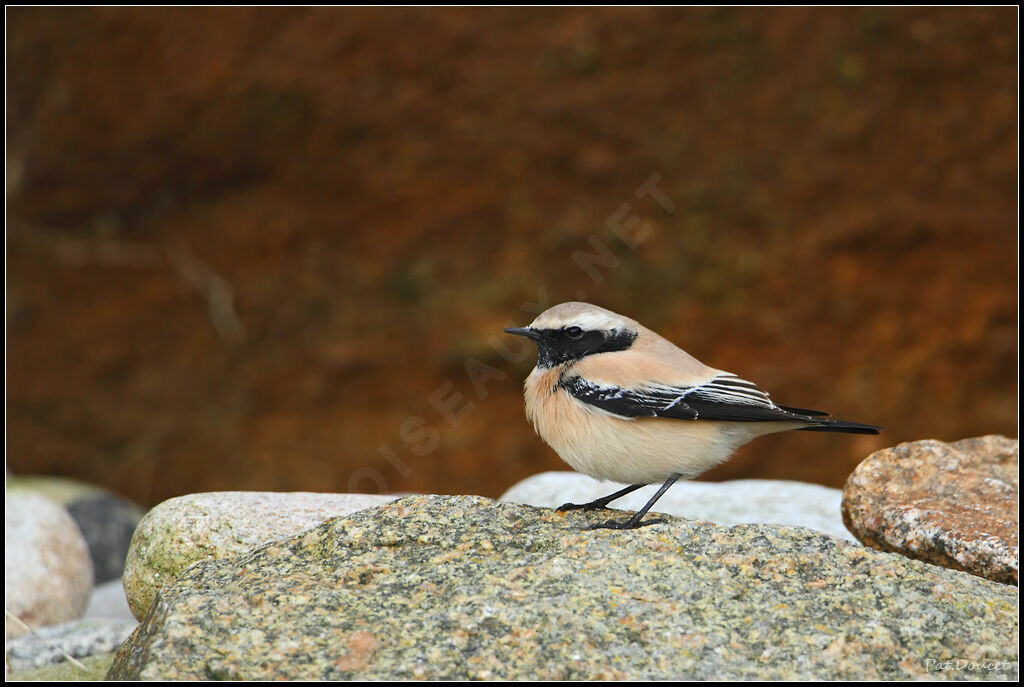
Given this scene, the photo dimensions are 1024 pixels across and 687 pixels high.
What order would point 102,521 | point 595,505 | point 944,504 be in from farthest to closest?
point 102,521
point 944,504
point 595,505

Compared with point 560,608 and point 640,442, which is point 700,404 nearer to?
point 640,442

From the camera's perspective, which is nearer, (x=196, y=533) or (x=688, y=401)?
(x=688, y=401)

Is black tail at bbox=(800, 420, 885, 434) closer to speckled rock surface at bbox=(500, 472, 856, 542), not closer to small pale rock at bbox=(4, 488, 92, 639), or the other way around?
speckled rock surface at bbox=(500, 472, 856, 542)

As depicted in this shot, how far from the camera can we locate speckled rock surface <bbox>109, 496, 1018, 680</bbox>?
122 inches

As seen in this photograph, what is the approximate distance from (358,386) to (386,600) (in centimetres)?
446

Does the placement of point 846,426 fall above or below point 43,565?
above

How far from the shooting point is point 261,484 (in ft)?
25.5

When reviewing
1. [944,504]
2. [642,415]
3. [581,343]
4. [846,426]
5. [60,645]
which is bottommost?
[60,645]

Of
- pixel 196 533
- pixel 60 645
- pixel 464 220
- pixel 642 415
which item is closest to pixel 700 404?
pixel 642 415

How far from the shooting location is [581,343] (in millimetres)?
4512

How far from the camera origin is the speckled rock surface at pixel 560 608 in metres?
3.09

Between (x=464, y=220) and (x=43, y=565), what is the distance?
3539 millimetres

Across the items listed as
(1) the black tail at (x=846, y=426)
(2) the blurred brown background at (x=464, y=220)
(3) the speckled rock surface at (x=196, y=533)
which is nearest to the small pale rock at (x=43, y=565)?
(3) the speckled rock surface at (x=196, y=533)

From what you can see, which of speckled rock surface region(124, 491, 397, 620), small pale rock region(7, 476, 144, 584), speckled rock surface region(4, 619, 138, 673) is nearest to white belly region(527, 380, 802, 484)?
speckled rock surface region(124, 491, 397, 620)
